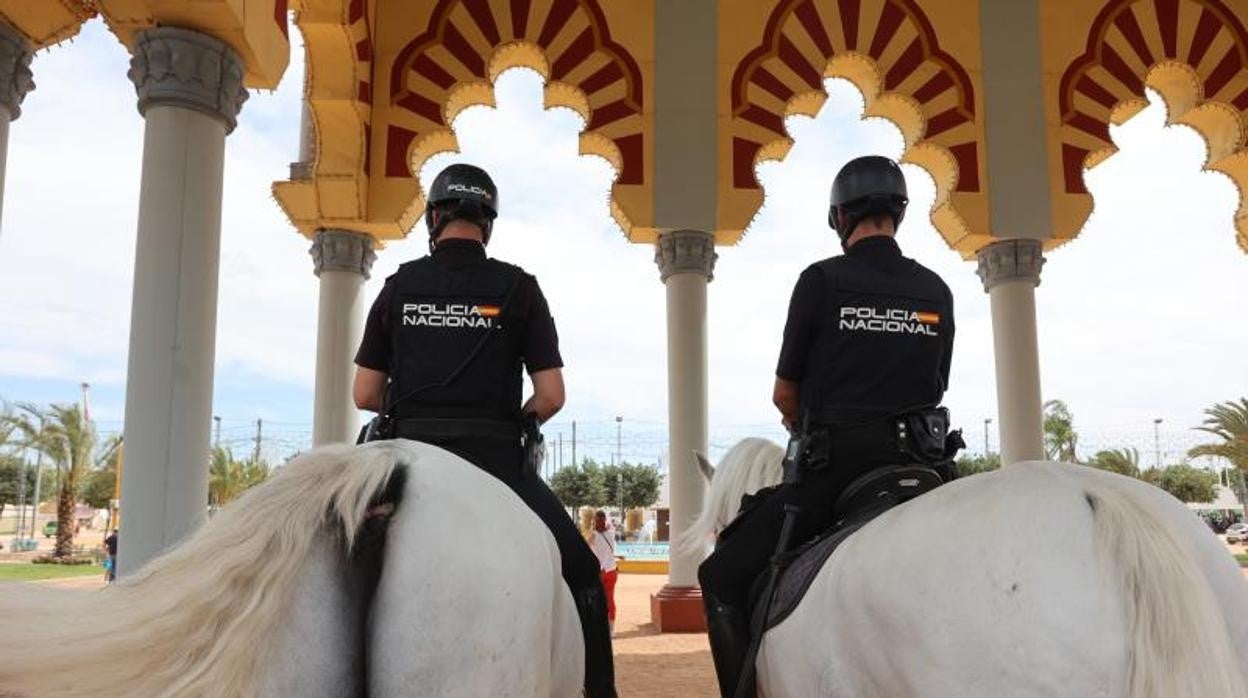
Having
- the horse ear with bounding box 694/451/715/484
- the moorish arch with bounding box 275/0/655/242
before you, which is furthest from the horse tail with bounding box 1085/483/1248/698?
the moorish arch with bounding box 275/0/655/242

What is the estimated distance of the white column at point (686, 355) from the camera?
8.95 metres

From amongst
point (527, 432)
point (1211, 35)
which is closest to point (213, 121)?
point (527, 432)

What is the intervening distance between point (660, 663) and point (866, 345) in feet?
20.1

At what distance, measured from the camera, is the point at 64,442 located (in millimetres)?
24547

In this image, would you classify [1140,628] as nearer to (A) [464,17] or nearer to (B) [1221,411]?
(A) [464,17]

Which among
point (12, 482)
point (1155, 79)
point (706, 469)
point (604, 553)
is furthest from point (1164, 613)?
point (12, 482)

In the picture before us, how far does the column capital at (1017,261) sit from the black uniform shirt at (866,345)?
276 inches

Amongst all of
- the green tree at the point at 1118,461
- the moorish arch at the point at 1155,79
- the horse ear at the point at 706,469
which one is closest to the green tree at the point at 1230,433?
the green tree at the point at 1118,461

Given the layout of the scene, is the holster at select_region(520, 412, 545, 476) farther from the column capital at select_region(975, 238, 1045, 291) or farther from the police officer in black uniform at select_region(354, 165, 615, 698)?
the column capital at select_region(975, 238, 1045, 291)

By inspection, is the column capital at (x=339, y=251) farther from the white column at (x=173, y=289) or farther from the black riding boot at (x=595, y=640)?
the black riding boot at (x=595, y=640)

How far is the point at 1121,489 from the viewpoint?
5.57ft

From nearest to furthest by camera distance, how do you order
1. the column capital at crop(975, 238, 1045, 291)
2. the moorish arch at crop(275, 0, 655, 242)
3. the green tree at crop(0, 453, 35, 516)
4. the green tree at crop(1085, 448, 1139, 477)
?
the moorish arch at crop(275, 0, 655, 242)
the column capital at crop(975, 238, 1045, 291)
the green tree at crop(1085, 448, 1139, 477)
the green tree at crop(0, 453, 35, 516)

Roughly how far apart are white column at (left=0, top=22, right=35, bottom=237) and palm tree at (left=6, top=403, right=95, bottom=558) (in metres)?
23.0

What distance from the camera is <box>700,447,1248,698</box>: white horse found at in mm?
1509
